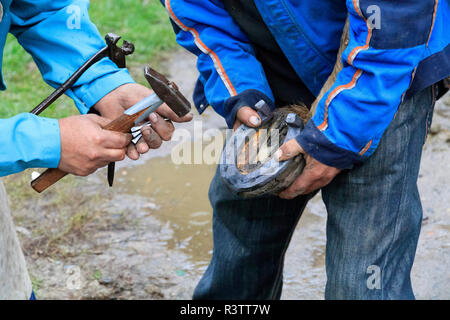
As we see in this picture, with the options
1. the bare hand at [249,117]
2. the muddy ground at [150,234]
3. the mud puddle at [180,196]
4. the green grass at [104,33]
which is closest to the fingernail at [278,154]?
the bare hand at [249,117]

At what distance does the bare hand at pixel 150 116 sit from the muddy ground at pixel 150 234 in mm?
1153

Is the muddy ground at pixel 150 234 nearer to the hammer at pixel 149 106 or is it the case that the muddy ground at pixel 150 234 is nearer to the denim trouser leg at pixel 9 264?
the denim trouser leg at pixel 9 264

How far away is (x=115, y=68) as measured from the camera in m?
2.27

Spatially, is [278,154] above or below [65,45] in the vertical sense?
below

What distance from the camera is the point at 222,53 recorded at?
2.07 m

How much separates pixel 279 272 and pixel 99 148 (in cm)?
107

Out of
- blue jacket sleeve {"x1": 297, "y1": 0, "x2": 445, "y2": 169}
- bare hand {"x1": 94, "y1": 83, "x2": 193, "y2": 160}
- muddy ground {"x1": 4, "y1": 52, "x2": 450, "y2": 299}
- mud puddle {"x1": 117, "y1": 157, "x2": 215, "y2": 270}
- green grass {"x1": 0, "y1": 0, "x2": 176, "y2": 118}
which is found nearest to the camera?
blue jacket sleeve {"x1": 297, "y1": 0, "x2": 445, "y2": 169}

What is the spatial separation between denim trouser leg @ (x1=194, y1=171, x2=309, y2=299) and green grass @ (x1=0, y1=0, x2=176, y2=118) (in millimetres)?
2335

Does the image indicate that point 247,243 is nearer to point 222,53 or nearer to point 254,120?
point 254,120

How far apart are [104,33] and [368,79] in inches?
164

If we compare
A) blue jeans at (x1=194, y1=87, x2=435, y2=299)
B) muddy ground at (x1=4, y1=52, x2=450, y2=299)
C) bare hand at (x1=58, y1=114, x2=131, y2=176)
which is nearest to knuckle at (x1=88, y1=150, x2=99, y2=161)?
bare hand at (x1=58, y1=114, x2=131, y2=176)

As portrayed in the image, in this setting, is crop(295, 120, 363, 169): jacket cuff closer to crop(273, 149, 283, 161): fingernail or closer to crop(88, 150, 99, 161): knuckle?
crop(273, 149, 283, 161): fingernail

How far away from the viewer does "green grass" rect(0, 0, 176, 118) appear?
14.9 ft

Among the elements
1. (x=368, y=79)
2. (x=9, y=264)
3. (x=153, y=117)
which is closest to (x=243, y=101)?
(x=153, y=117)
